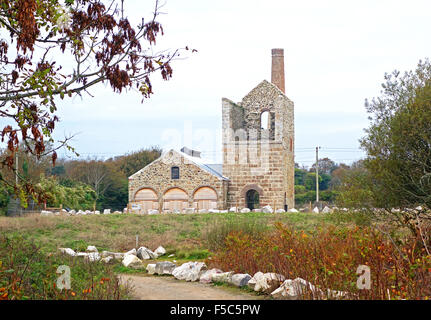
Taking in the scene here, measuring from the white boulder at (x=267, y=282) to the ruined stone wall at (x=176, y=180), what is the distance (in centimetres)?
2366

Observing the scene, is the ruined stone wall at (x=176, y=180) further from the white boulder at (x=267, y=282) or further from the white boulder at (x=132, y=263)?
the white boulder at (x=267, y=282)

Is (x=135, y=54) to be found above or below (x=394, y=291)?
above

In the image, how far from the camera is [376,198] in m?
10.4

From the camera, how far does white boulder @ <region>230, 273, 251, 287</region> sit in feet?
28.7

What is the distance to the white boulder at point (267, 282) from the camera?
26.4 feet

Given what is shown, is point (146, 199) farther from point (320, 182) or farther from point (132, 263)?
point (320, 182)

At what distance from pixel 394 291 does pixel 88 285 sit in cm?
396

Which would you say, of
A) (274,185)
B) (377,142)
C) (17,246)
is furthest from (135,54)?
(274,185)

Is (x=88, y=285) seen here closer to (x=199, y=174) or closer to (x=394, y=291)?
(x=394, y=291)

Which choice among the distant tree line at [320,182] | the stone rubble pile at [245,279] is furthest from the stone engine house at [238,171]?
the stone rubble pile at [245,279]

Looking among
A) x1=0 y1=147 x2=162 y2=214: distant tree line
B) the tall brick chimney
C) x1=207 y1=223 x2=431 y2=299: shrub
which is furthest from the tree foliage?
the tall brick chimney

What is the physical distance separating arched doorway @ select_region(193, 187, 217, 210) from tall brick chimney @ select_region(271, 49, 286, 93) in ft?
31.6

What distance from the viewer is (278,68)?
37.0 m

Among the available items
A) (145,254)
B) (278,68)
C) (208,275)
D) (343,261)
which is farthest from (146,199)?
(343,261)
